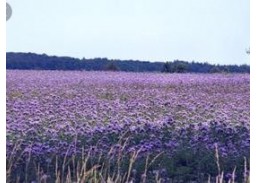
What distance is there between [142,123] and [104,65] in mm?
330

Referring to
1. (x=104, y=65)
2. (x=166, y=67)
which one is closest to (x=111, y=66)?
(x=104, y=65)

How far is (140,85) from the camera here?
327 cm

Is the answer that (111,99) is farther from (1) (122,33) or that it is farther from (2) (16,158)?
(1) (122,33)

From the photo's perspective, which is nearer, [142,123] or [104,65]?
[104,65]

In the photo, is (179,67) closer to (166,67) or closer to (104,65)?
(166,67)

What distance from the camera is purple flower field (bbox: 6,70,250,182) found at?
8.55 ft

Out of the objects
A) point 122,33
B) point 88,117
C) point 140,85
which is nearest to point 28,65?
point 88,117

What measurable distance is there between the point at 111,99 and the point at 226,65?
3.09 ft

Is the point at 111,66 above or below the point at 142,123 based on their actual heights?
above

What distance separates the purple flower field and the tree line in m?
0.08

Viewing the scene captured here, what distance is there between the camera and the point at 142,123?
2.89 m

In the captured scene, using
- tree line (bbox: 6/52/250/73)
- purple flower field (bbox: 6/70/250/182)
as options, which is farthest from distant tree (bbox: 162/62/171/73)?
purple flower field (bbox: 6/70/250/182)

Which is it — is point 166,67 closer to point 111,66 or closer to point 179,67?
point 179,67
